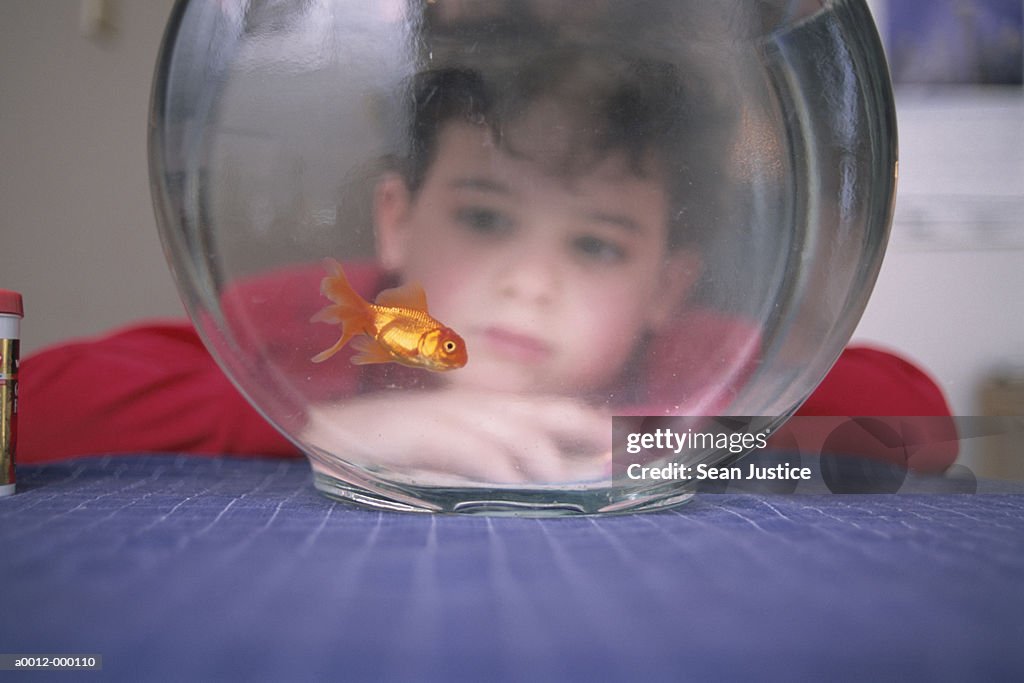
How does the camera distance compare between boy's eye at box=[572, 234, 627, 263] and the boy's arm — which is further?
the boy's arm

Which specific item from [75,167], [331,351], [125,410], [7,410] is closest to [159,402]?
[125,410]

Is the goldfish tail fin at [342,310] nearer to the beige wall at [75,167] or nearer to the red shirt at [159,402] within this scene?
the red shirt at [159,402]

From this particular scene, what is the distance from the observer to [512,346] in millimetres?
392

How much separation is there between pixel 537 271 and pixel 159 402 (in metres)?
0.61

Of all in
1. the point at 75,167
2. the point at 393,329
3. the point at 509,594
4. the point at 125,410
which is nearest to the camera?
the point at 509,594

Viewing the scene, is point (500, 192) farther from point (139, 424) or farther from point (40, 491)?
point (139, 424)

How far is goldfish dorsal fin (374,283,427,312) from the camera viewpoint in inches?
15.3

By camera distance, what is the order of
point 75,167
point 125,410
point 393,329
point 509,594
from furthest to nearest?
point 75,167, point 125,410, point 393,329, point 509,594

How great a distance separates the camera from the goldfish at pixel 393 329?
380 millimetres

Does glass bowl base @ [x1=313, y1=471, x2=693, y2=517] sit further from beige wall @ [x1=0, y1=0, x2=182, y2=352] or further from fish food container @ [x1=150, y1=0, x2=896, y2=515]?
beige wall @ [x1=0, y1=0, x2=182, y2=352]

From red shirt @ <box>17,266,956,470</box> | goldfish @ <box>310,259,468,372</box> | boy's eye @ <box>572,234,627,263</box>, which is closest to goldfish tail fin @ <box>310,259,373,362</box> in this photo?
goldfish @ <box>310,259,468,372</box>

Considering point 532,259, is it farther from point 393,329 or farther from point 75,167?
point 75,167

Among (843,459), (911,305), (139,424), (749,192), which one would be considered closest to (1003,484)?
(843,459)

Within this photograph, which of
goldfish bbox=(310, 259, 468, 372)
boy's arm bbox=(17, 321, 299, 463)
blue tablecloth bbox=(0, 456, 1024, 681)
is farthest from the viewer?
boy's arm bbox=(17, 321, 299, 463)
